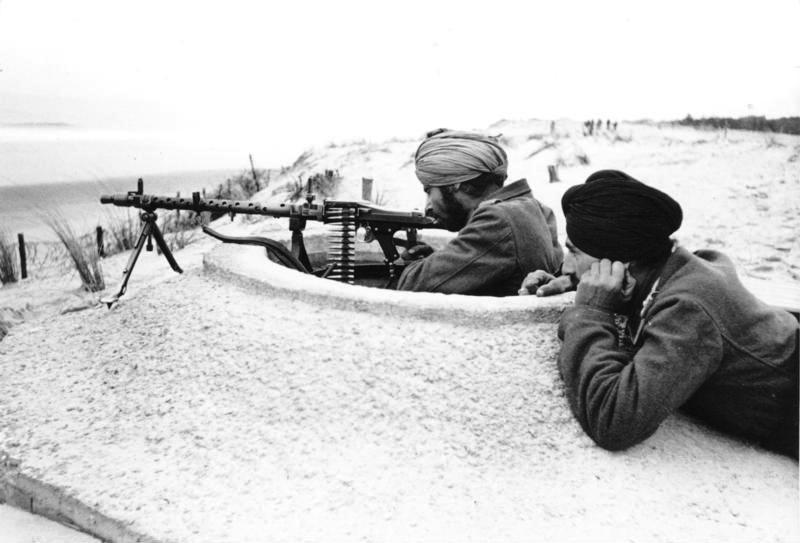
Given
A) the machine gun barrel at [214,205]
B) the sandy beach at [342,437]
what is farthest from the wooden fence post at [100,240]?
the sandy beach at [342,437]

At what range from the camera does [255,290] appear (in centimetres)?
317

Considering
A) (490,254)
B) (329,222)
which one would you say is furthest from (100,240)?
(490,254)

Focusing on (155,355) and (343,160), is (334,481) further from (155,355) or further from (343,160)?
(343,160)

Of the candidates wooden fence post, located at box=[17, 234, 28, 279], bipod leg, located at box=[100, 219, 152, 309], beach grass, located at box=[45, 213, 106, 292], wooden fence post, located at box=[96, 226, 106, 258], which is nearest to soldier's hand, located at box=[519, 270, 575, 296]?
bipod leg, located at box=[100, 219, 152, 309]

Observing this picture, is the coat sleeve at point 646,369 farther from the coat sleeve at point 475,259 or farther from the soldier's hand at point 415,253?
the soldier's hand at point 415,253

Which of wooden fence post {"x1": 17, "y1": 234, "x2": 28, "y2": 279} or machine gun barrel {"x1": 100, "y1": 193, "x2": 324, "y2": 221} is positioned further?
wooden fence post {"x1": 17, "y1": 234, "x2": 28, "y2": 279}

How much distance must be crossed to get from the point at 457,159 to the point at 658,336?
4.59 ft

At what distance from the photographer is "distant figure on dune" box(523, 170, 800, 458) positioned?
225cm

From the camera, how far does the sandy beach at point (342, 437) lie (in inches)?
88.8

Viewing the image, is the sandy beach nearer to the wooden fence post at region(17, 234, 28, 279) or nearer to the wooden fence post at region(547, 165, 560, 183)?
the wooden fence post at region(17, 234, 28, 279)

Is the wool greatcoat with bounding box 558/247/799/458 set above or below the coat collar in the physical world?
below

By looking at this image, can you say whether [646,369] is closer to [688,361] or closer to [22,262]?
[688,361]

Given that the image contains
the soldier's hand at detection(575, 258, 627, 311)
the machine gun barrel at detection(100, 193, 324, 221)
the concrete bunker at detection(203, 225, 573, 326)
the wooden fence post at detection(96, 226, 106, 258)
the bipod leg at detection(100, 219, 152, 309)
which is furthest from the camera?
the wooden fence post at detection(96, 226, 106, 258)

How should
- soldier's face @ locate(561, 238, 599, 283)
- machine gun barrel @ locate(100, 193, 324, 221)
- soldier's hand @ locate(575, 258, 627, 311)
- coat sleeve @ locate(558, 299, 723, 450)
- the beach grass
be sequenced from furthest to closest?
the beach grass < machine gun barrel @ locate(100, 193, 324, 221) < soldier's face @ locate(561, 238, 599, 283) < soldier's hand @ locate(575, 258, 627, 311) < coat sleeve @ locate(558, 299, 723, 450)
